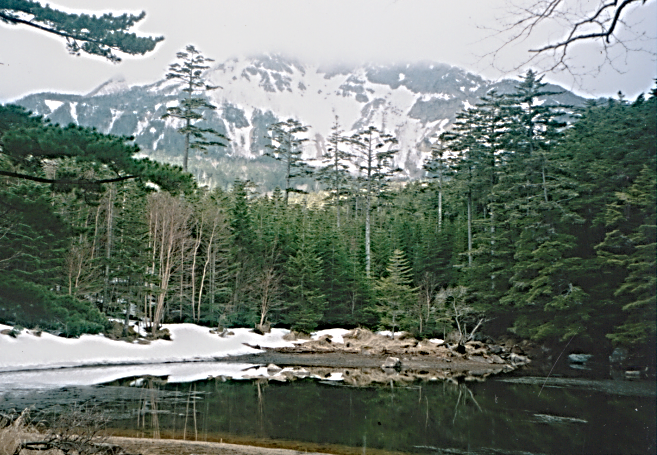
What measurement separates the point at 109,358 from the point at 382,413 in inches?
615

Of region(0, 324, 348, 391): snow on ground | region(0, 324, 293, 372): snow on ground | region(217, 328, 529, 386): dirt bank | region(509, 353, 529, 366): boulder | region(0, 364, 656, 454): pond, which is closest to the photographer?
region(0, 364, 656, 454): pond

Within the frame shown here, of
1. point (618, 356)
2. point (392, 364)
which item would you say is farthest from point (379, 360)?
point (618, 356)

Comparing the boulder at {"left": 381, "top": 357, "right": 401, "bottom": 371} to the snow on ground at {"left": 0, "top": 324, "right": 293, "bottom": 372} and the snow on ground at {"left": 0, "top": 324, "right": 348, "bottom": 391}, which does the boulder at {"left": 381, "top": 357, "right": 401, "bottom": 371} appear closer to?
the snow on ground at {"left": 0, "top": 324, "right": 348, "bottom": 391}

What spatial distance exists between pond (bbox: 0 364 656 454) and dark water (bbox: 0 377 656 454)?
0.03 m

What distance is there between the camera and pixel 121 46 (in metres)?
8.55

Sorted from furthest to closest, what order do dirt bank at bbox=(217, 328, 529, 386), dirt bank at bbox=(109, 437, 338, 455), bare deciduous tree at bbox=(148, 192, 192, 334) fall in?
bare deciduous tree at bbox=(148, 192, 192, 334) → dirt bank at bbox=(217, 328, 529, 386) → dirt bank at bbox=(109, 437, 338, 455)

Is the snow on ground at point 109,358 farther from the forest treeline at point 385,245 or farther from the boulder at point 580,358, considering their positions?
the boulder at point 580,358

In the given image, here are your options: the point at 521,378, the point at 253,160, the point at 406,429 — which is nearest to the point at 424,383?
the point at 521,378

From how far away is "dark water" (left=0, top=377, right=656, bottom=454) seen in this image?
1039cm

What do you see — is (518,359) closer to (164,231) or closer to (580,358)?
(580,358)

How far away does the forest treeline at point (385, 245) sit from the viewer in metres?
13.3

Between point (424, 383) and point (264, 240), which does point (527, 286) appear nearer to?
point (424, 383)

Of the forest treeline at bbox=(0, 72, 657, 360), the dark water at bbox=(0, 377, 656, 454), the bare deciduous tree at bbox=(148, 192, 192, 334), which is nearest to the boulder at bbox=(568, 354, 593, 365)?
the forest treeline at bbox=(0, 72, 657, 360)

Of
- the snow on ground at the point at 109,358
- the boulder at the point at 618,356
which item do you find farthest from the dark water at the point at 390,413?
the boulder at the point at 618,356
